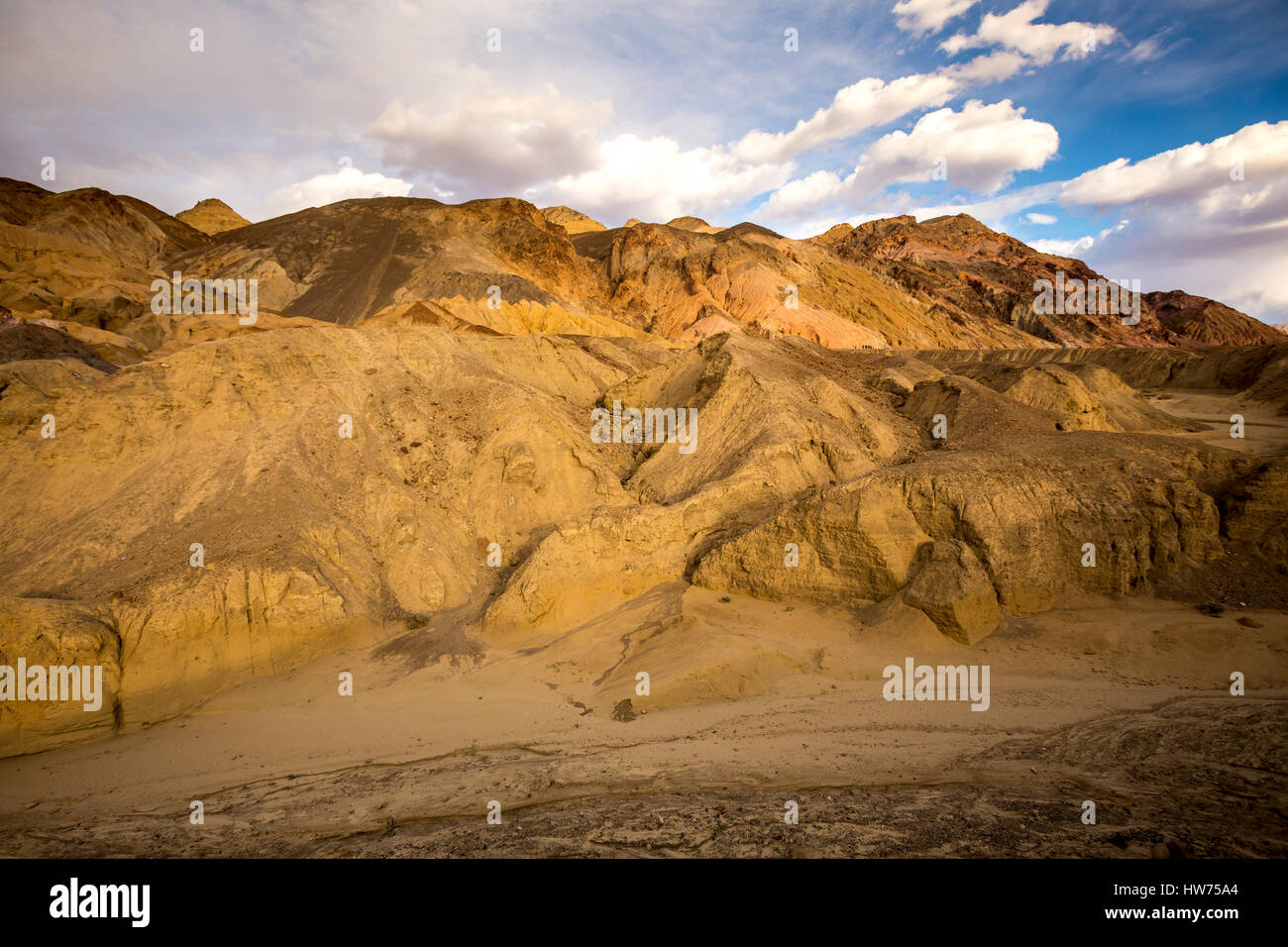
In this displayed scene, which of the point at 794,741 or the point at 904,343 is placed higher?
the point at 904,343

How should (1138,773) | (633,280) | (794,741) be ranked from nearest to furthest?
1. (1138,773)
2. (794,741)
3. (633,280)

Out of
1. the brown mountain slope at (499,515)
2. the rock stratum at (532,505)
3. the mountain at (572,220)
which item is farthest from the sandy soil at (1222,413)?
the mountain at (572,220)

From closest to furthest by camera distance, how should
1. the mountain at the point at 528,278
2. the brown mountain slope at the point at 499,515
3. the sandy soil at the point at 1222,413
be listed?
the brown mountain slope at the point at 499,515
the sandy soil at the point at 1222,413
the mountain at the point at 528,278

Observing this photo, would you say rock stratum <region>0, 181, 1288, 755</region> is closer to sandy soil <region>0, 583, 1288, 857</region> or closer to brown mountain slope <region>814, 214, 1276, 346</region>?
→ sandy soil <region>0, 583, 1288, 857</region>

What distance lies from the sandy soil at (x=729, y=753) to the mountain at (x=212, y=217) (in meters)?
77.6

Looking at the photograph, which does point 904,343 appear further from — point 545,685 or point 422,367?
point 545,685

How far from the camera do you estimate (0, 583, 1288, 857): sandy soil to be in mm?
5117

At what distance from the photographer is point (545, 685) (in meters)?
9.10

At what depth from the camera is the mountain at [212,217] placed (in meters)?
68.2

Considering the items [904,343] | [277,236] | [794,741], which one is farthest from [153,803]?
[904,343]

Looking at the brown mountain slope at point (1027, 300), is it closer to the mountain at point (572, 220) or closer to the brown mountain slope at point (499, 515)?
the mountain at point (572, 220)

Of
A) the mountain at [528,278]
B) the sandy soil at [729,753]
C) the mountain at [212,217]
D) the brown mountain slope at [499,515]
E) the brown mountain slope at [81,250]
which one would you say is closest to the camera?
the sandy soil at [729,753]

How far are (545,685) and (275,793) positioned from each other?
3.52 meters

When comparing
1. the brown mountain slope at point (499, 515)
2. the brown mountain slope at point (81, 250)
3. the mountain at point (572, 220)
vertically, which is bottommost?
the brown mountain slope at point (499, 515)
